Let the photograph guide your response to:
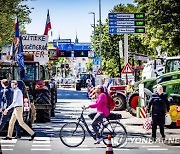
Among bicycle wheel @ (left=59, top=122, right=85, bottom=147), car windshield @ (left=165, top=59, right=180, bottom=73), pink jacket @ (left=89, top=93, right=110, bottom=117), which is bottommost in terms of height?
bicycle wheel @ (left=59, top=122, right=85, bottom=147)

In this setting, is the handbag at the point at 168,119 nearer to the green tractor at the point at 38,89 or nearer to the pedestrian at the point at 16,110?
the green tractor at the point at 38,89

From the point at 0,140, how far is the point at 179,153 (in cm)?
533

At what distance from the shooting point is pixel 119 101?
32.3m

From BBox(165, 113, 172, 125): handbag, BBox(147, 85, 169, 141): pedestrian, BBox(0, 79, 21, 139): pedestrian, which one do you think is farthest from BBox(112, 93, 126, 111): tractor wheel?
BBox(0, 79, 21, 139): pedestrian

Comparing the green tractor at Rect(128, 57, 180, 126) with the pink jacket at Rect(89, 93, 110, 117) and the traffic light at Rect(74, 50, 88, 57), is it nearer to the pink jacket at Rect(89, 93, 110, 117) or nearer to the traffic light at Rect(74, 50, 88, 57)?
the pink jacket at Rect(89, 93, 110, 117)

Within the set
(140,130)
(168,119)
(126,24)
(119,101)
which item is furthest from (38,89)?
(126,24)

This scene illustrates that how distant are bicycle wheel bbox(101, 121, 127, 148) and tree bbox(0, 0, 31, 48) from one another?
24.7 meters

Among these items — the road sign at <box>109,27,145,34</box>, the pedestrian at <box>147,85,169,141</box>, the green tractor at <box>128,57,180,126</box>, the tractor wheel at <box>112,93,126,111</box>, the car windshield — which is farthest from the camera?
the road sign at <box>109,27,145,34</box>

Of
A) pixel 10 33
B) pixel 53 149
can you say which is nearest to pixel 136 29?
pixel 10 33

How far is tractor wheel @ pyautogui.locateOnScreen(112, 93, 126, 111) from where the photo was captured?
3210 centimetres

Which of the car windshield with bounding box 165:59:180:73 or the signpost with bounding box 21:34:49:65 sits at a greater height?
the signpost with bounding box 21:34:49:65

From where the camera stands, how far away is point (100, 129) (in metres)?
15.2

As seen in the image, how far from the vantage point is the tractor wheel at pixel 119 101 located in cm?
3210

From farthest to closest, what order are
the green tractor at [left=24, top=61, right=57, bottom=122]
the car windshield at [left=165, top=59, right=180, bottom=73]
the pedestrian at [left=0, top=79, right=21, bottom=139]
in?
the car windshield at [left=165, top=59, right=180, bottom=73], the green tractor at [left=24, top=61, right=57, bottom=122], the pedestrian at [left=0, top=79, right=21, bottom=139]
